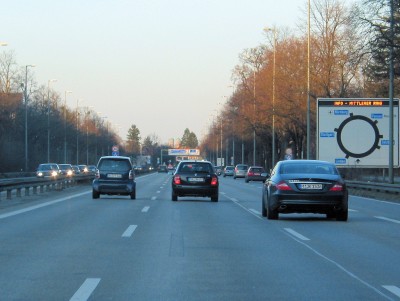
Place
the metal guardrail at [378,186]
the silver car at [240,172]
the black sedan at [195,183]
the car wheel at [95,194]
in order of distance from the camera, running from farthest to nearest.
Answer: the silver car at [240,172], the metal guardrail at [378,186], the car wheel at [95,194], the black sedan at [195,183]

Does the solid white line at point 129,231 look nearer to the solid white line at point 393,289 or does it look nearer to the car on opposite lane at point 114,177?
the solid white line at point 393,289

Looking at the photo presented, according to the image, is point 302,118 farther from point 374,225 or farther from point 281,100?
point 374,225

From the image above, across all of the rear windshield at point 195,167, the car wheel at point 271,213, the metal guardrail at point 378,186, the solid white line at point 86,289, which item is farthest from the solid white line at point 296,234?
the metal guardrail at point 378,186

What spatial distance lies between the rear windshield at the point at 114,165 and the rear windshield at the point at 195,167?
2.78 metres

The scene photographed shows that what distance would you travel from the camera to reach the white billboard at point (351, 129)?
44.5 m

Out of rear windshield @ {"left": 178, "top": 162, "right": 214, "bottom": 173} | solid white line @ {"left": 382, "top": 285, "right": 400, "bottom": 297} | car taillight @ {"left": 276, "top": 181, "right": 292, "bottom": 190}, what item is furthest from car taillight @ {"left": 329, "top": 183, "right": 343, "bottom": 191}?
rear windshield @ {"left": 178, "top": 162, "right": 214, "bottom": 173}

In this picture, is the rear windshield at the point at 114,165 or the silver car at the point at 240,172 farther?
the silver car at the point at 240,172

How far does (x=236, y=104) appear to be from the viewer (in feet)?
292

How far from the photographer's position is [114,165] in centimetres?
Result: 3344

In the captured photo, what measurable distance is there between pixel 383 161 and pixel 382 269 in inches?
1358

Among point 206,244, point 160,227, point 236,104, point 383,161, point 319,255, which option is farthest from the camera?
point 236,104

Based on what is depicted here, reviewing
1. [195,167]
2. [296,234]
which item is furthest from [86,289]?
[195,167]

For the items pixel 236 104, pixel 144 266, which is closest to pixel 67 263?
pixel 144 266

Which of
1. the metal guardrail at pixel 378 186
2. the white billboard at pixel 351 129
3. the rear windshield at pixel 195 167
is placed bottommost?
the metal guardrail at pixel 378 186
